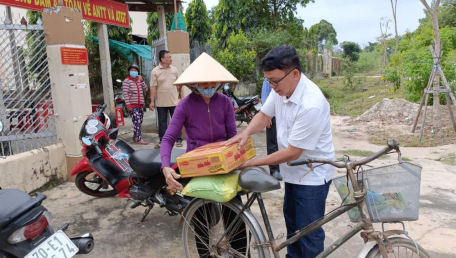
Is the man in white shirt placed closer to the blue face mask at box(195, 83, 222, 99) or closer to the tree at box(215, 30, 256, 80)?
the blue face mask at box(195, 83, 222, 99)

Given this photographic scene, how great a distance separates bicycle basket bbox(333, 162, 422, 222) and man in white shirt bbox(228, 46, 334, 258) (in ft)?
1.13

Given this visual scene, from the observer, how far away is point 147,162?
3.16 m

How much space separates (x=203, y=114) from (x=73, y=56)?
2.85 m

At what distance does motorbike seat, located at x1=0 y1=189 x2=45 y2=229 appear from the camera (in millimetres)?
1873

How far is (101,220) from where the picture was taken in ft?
12.0

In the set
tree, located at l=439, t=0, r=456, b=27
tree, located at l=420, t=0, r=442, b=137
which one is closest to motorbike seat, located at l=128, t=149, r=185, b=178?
tree, located at l=420, t=0, r=442, b=137

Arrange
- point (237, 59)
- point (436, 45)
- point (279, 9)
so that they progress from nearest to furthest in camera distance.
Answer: point (436, 45)
point (237, 59)
point (279, 9)

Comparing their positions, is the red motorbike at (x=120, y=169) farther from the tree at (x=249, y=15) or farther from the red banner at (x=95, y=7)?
the tree at (x=249, y=15)

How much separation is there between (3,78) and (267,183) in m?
3.86

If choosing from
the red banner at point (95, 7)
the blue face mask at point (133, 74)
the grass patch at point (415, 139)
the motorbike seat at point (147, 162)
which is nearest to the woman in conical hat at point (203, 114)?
the motorbike seat at point (147, 162)

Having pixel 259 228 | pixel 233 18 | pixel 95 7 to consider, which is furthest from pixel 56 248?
pixel 233 18

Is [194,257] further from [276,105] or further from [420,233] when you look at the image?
[420,233]

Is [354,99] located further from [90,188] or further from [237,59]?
[90,188]

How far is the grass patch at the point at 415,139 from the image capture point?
21.9 feet
